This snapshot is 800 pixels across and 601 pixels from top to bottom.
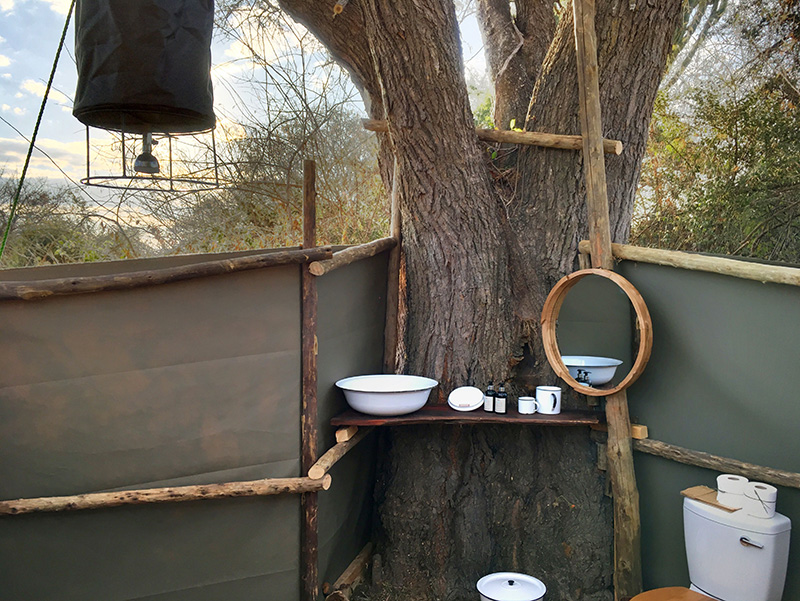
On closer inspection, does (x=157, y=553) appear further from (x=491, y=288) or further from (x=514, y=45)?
(x=514, y=45)

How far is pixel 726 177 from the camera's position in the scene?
5199 millimetres

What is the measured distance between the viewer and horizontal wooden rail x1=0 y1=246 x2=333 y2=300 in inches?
75.9

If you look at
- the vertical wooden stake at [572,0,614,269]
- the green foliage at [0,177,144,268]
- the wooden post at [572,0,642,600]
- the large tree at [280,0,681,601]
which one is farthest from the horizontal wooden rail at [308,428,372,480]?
the green foliage at [0,177,144,268]

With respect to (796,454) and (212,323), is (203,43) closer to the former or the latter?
(212,323)

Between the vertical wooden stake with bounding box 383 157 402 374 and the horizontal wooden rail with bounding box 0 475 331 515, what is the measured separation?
92cm

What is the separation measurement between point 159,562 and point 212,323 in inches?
33.3

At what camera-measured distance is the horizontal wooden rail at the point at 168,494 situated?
2.01 metres

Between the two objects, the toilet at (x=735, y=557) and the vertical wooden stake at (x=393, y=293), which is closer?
the toilet at (x=735, y=557)

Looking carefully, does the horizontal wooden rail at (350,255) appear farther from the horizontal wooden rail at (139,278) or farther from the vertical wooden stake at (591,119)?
the vertical wooden stake at (591,119)

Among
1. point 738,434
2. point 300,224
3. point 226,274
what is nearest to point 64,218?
point 300,224

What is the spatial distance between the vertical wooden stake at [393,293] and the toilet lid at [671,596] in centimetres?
154

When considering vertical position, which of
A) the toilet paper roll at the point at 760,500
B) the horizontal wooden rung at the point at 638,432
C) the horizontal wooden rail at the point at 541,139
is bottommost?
the toilet paper roll at the point at 760,500

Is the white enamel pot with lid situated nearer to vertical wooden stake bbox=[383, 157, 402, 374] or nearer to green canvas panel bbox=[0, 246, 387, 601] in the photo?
green canvas panel bbox=[0, 246, 387, 601]

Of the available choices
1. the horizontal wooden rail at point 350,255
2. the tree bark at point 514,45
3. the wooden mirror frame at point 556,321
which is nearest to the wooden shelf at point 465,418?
the wooden mirror frame at point 556,321
